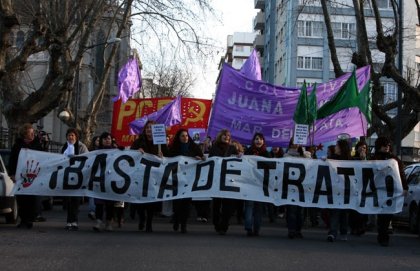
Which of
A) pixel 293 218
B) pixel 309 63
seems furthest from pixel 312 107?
pixel 309 63

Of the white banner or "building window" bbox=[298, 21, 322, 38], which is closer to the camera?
the white banner

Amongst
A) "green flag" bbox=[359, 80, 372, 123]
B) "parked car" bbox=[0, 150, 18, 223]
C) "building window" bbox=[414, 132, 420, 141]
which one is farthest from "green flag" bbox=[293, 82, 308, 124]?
"building window" bbox=[414, 132, 420, 141]

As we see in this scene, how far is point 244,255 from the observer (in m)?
8.83

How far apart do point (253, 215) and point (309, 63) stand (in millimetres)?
54761

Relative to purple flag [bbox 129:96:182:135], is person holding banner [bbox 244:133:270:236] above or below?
below

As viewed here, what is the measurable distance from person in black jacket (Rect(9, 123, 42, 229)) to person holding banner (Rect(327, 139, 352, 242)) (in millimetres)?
5275

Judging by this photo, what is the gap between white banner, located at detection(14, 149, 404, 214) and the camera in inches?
446

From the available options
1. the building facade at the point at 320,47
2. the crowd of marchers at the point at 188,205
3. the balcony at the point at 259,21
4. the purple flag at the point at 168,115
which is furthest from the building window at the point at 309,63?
the crowd of marchers at the point at 188,205

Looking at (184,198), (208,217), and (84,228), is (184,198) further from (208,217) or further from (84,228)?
(208,217)

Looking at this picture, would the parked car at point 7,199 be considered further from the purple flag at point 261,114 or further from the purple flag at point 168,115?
the purple flag at point 168,115

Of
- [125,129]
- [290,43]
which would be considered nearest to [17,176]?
[125,129]

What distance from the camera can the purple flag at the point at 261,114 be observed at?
48.6 feet

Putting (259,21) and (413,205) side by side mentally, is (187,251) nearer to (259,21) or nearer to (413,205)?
(413,205)

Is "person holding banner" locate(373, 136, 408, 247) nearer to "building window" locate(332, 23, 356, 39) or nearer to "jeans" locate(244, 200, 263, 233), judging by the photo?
"jeans" locate(244, 200, 263, 233)
